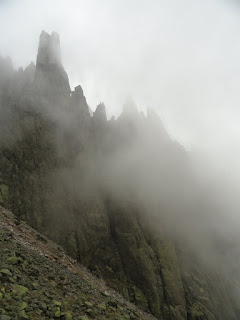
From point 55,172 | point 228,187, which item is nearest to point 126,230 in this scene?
point 55,172

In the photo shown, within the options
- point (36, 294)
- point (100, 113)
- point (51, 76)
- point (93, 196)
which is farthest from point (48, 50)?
point (36, 294)

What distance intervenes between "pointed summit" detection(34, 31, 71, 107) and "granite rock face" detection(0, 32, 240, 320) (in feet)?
1.01

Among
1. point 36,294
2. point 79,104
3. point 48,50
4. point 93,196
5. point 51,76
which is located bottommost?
point 36,294

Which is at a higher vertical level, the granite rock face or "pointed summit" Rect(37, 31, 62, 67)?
"pointed summit" Rect(37, 31, 62, 67)

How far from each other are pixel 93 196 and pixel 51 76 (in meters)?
40.1

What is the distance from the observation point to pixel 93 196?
52.5 metres

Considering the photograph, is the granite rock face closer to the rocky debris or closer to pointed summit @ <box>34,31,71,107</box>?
pointed summit @ <box>34,31,71,107</box>

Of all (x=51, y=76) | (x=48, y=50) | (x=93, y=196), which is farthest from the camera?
(x=48, y=50)

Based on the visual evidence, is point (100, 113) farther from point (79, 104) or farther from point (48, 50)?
point (48, 50)

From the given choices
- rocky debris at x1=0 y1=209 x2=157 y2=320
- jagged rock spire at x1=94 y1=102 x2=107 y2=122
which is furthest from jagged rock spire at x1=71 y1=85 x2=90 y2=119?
rocky debris at x1=0 y1=209 x2=157 y2=320

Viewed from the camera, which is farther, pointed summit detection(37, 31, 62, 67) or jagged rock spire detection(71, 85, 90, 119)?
pointed summit detection(37, 31, 62, 67)

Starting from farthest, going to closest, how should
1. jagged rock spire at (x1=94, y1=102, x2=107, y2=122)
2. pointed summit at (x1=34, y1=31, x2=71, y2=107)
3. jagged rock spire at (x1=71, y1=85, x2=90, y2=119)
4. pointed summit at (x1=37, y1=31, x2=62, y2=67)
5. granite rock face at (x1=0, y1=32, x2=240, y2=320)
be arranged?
jagged rock spire at (x1=94, y1=102, x2=107, y2=122), pointed summit at (x1=37, y1=31, x2=62, y2=67), jagged rock spire at (x1=71, y1=85, x2=90, y2=119), pointed summit at (x1=34, y1=31, x2=71, y2=107), granite rock face at (x1=0, y1=32, x2=240, y2=320)

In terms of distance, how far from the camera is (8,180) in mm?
44375

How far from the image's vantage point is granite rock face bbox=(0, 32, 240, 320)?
139ft
